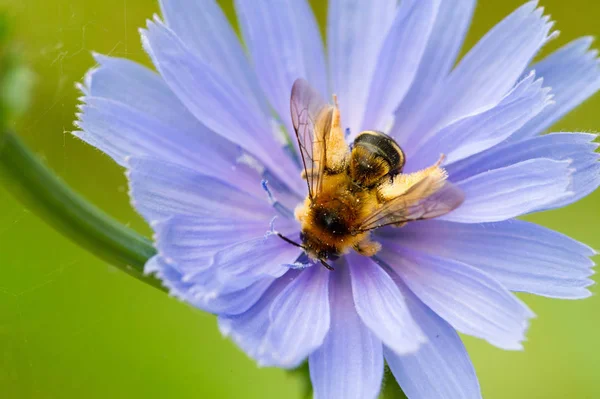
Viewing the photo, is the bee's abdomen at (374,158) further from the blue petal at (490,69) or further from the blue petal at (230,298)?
the blue petal at (230,298)

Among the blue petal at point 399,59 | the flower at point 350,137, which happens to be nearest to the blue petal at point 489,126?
the flower at point 350,137

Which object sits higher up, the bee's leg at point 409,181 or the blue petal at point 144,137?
the bee's leg at point 409,181

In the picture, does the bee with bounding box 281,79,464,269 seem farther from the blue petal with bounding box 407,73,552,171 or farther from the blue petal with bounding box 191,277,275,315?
the blue petal with bounding box 191,277,275,315

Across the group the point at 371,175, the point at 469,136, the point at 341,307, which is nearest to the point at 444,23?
the point at 469,136

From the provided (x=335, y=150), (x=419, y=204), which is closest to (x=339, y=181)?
(x=335, y=150)

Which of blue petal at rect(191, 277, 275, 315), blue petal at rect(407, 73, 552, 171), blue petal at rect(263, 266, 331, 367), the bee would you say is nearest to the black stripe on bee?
the bee
